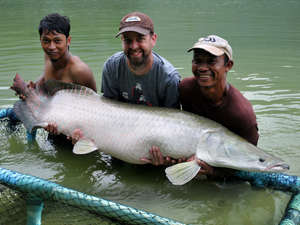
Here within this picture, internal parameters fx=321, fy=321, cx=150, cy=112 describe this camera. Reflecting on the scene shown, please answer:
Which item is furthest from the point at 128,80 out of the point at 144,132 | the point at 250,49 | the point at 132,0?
the point at 132,0

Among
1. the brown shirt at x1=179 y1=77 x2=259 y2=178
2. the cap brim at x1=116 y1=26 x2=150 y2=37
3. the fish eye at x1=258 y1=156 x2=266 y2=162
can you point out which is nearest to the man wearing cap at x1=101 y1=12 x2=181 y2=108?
the cap brim at x1=116 y1=26 x2=150 y2=37

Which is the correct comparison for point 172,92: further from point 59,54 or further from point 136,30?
point 59,54

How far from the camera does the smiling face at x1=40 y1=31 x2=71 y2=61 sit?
3744 millimetres

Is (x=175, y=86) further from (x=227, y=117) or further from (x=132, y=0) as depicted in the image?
(x=132, y=0)

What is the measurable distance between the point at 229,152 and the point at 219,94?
1.84 feet

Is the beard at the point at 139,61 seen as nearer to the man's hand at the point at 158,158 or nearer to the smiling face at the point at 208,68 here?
the smiling face at the point at 208,68

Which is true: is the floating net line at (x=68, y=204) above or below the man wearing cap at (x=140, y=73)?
below

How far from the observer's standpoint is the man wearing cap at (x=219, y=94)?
2859 mm

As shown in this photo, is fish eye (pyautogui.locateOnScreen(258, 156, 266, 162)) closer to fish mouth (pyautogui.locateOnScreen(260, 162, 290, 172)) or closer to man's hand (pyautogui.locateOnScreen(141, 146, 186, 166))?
fish mouth (pyautogui.locateOnScreen(260, 162, 290, 172))

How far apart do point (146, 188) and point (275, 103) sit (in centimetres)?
301

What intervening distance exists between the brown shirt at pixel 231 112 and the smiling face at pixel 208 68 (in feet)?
0.67

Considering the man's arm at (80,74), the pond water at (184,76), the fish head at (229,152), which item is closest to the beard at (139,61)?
the man's arm at (80,74)

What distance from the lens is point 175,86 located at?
10.9ft

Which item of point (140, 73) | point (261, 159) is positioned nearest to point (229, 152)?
point (261, 159)
